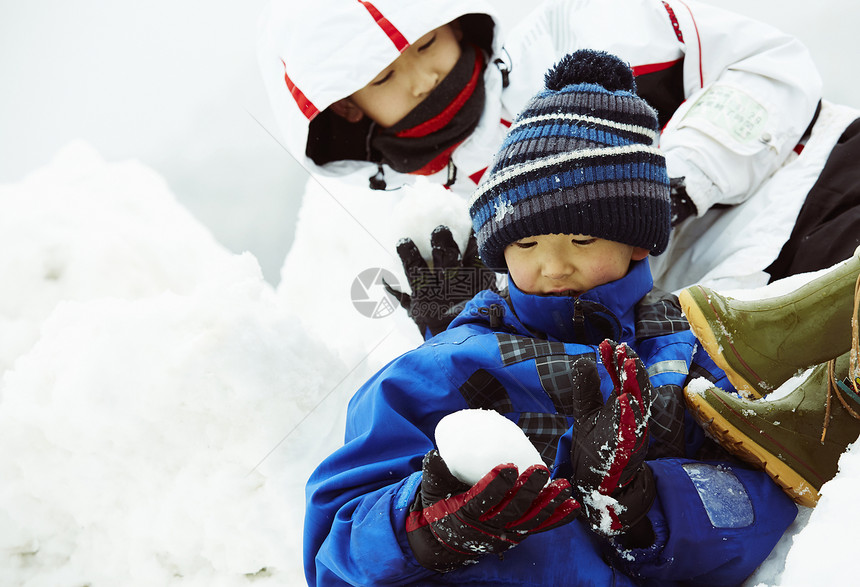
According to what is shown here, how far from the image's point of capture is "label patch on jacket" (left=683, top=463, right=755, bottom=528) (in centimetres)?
68

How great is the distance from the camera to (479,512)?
0.58 meters

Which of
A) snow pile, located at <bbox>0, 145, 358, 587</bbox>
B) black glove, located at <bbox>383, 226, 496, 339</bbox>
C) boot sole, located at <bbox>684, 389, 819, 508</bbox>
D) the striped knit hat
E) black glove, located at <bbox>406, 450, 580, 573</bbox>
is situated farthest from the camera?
black glove, located at <bbox>383, 226, 496, 339</bbox>

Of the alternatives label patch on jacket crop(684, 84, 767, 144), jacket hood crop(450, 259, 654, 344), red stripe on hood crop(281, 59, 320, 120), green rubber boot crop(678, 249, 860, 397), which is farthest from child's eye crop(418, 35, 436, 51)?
green rubber boot crop(678, 249, 860, 397)

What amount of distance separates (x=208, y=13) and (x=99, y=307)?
4.16 feet

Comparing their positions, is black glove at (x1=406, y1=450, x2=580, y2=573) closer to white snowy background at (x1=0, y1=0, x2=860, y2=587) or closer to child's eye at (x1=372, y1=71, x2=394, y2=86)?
white snowy background at (x1=0, y1=0, x2=860, y2=587)

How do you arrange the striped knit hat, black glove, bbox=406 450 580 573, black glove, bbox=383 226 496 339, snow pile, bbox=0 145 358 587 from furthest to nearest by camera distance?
black glove, bbox=383 226 496 339
snow pile, bbox=0 145 358 587
the striped knit hat
black glove, bbox=406 450 580 573

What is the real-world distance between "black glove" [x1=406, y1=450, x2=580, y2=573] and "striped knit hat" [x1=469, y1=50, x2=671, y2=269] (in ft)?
1.25

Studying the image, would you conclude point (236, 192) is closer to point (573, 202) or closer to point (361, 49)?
point (361, 49)

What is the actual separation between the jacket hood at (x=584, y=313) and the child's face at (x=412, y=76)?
1.92 feet

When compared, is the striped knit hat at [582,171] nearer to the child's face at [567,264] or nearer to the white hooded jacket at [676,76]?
the child's face at [567,264]

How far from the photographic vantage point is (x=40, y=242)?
5.17 ft

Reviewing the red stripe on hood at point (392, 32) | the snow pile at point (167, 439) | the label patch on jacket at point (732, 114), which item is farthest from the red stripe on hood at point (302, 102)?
the label patch on jacket at point (732, 114)

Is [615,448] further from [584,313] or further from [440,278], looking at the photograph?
[440,278]

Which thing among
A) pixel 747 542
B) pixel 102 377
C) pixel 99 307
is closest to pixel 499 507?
pixel 747 542
